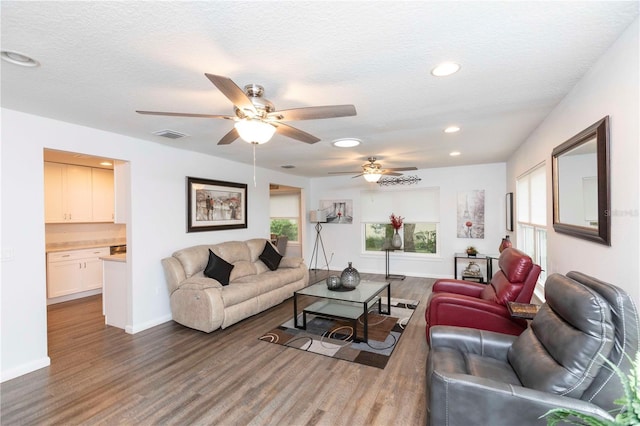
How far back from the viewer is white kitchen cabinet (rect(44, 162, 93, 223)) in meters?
5.00

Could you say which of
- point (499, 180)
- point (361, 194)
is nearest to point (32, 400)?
point (361, 194)

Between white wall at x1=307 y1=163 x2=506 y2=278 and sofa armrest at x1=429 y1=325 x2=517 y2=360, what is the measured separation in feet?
14.2

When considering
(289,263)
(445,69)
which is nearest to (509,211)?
(289,263)

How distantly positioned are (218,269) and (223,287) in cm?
35

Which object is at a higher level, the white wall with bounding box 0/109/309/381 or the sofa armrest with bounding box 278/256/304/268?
the white wall with bounding box 0/109/309/381

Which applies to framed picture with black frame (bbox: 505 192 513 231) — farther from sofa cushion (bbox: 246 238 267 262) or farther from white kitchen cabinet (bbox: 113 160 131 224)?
white kitchen cabinet (bbox: 113 160 131 224)

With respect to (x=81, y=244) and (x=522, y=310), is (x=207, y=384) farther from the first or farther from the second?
(x=81, y=244)

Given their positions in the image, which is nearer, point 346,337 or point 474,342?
point 474,342

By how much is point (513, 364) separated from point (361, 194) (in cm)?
545

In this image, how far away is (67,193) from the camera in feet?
17.1

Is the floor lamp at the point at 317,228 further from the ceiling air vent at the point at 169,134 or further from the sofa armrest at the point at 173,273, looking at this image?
the ceiling air vent at the point at 169,134

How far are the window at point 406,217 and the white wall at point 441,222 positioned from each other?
0.11 m

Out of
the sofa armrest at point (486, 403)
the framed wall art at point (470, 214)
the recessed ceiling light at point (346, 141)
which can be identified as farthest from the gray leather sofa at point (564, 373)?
the framed wall art at point (470, 214)

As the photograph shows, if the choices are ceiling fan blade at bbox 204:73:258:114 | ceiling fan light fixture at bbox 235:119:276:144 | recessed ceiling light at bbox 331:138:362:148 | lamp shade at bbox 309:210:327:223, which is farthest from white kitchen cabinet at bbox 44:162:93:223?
ceiling fan blade at bbox 204:73:258:114
